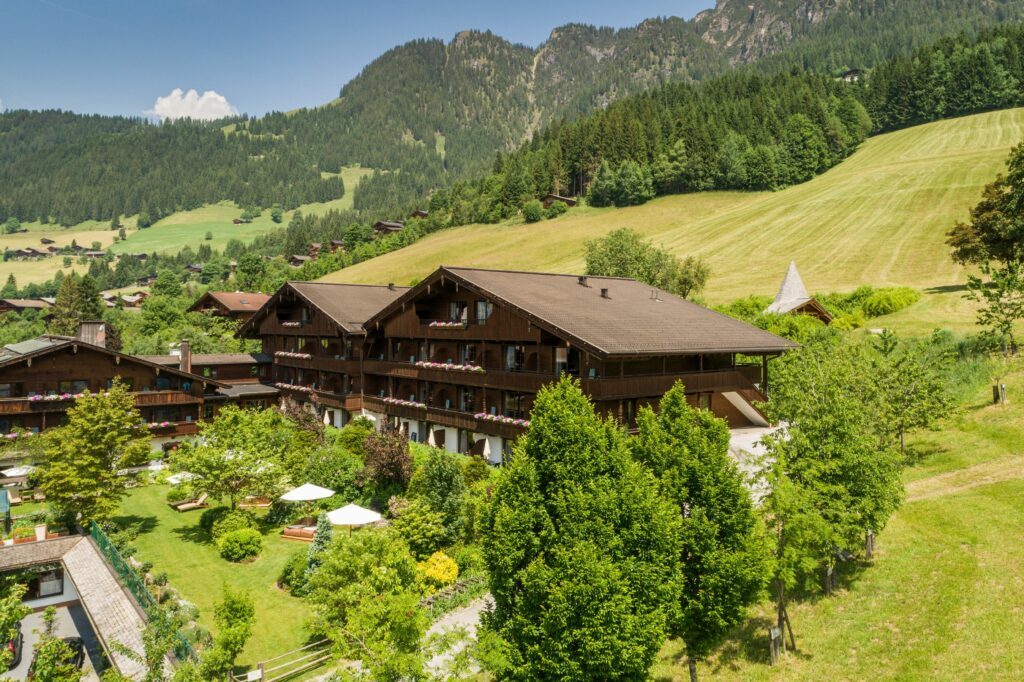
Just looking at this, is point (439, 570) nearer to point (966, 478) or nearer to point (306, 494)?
point (306, 494)

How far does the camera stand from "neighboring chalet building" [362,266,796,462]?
3462 centimetres

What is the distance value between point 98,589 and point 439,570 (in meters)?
13.6

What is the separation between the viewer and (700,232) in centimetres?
10994

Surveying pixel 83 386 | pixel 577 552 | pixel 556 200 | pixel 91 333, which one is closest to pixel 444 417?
pixel 83 386

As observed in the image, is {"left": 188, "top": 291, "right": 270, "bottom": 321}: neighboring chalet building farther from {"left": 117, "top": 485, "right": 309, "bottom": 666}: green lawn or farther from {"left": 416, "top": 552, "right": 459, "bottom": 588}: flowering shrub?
{"left": 416, "top": 552, "right": 459, "bottom": 588}: flowering shrub

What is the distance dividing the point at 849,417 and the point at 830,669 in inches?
280

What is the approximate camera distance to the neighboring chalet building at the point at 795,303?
59562 millimetres

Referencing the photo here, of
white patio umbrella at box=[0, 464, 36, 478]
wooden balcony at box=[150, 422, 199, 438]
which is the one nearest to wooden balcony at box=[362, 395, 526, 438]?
wooden balcony at box=[150, 422, 199, 438]

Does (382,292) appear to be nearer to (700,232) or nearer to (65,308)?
(700,232)

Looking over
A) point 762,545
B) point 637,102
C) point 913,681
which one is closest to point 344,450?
point 762,545

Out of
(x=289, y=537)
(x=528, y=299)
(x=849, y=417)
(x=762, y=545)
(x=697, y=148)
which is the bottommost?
(x=289, y=537)

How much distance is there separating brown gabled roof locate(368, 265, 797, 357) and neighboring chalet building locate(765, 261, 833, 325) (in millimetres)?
17080

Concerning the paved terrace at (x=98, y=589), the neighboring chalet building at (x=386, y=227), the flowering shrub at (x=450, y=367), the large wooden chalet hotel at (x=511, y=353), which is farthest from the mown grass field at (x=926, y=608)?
the neighboring chalet building at (x=386, y=227)

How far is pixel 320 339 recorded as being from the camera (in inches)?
2325
